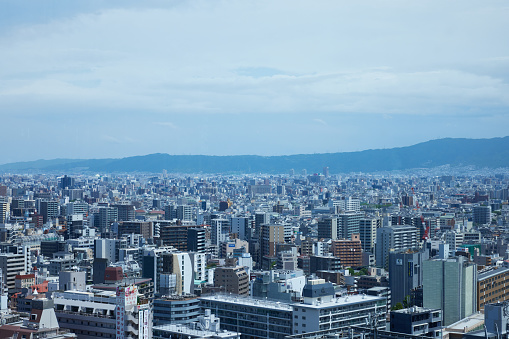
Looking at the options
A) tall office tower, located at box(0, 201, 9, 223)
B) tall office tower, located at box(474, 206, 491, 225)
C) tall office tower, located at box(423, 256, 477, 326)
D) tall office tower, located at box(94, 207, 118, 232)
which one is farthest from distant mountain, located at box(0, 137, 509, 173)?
tall office tower, located at box(423, 256, 477, 326)

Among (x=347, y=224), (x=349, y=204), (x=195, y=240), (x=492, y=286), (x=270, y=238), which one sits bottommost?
(x=492, y=286)

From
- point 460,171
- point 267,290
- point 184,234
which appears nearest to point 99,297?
point 267,290

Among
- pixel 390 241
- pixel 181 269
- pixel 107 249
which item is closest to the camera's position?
pixel 181 269

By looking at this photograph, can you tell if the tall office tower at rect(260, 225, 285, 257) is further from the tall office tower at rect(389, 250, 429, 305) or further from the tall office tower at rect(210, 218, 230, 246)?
the tall office tower at rect(389, 250, 429, 305)

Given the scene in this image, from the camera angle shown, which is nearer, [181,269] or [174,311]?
[174,311]

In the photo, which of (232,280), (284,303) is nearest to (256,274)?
(232,280)

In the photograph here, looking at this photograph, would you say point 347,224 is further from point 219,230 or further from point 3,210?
point 3,210

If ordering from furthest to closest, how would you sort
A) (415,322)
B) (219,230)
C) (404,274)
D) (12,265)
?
1. (219,230)
2. (12,265)
3. (404,274)
4. (415,322)
